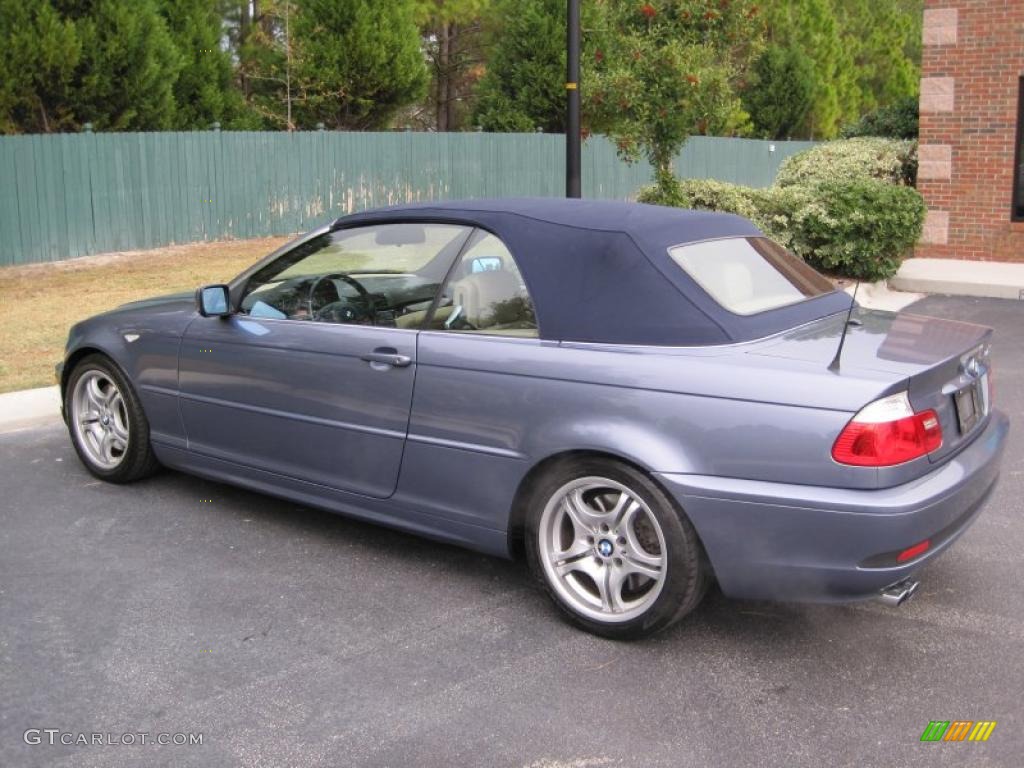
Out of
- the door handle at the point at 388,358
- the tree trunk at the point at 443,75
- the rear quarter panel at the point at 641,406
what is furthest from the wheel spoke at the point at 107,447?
the tree trunk at the point at 443,75

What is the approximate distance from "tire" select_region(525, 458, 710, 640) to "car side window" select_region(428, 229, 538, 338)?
0.67 metres

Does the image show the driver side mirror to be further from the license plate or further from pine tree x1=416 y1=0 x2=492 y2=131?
pine tree x1=416 y1=0 x2=492 y2=131

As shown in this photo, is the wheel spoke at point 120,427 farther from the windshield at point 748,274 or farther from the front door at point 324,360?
the windshield at point 748,274

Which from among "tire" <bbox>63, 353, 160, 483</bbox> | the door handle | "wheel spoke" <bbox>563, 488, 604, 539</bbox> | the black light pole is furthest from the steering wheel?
the black light pole

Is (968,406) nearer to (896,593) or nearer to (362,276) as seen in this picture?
A: (896,593)

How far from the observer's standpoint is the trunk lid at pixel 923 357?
3859 mm

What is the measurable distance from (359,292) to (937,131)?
1270cm

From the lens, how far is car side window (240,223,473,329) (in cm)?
480

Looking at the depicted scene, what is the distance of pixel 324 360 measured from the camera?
4.84 m

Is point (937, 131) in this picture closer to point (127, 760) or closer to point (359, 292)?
point (359, 292)

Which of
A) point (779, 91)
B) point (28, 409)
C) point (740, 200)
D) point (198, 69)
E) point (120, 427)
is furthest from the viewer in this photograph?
point (779, 91)

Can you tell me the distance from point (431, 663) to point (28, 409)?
4.81m

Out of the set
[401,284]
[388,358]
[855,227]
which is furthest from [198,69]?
[388,358]

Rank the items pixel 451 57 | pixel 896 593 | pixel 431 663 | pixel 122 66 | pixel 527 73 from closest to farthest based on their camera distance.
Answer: pixel 896 593 < pixel 431 663 < pixel 122 66 < pixel 527 73 < pixel 451 57
